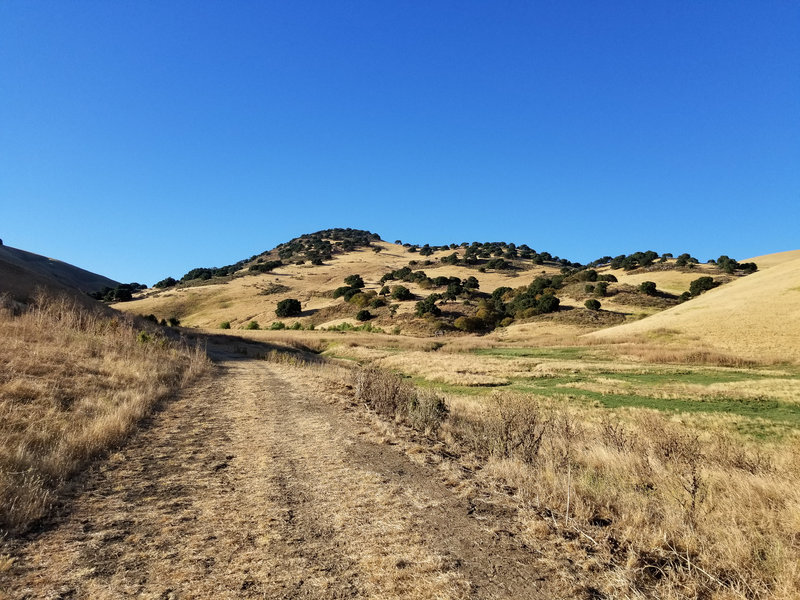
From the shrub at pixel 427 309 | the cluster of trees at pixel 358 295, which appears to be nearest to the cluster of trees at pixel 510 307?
the shrub at pixel 427 309

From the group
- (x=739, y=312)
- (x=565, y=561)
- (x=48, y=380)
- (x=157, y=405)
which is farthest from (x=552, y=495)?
(x=739, y=312)

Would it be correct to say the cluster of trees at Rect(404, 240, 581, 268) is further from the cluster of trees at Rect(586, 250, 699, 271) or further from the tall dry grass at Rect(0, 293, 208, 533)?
the tall dry grass at Rect(0, 293, 208, 533)

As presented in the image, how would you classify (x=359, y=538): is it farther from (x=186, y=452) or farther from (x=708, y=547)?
(x=186, y=452)

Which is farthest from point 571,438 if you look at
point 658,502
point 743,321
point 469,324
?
point 469,324

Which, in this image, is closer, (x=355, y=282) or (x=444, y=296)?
(x=444, y=296)

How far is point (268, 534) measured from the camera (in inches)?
178

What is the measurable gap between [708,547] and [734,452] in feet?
21.8

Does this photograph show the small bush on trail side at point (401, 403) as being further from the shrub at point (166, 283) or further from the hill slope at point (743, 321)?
the shrub at point (166, 283)

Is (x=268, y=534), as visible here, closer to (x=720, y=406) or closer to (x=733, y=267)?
(x=720, y=406)

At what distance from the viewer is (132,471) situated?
20.9ft

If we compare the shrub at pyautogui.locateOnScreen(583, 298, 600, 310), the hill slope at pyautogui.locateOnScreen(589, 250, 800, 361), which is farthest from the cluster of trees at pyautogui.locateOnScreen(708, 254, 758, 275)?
the shrub at pyautogui.locateOnScreen(583, 298, 600, 310)

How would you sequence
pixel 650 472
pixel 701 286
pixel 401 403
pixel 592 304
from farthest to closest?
pixel 701 286 < pixel 592 304 < pixel 401 403 < pixel 650 472

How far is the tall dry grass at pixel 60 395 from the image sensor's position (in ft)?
17.6

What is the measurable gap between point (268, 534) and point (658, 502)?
5772 millimetres
